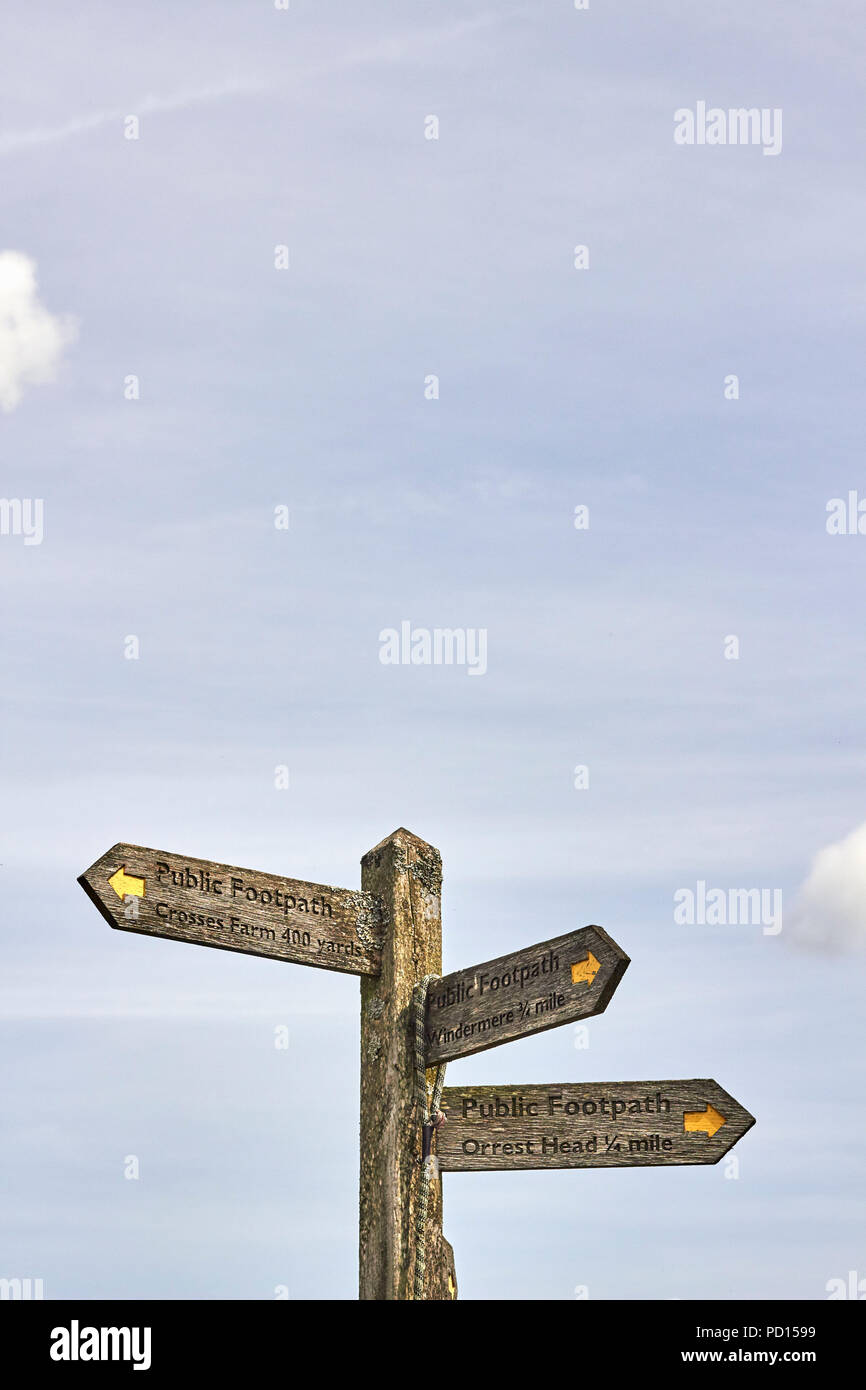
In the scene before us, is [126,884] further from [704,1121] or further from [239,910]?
[704,1121]

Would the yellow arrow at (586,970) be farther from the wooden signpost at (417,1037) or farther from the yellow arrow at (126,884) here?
the yellow arrow at (126,884)

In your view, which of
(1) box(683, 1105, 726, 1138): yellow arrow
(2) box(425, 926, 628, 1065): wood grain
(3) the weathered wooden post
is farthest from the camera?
(3) the weathered wooden post

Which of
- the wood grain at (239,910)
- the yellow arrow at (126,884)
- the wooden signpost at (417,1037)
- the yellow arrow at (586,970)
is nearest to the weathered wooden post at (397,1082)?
the wooden signpost at (417,1037)

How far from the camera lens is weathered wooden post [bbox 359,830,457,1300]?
8.10m

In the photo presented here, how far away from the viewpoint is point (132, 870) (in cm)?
779

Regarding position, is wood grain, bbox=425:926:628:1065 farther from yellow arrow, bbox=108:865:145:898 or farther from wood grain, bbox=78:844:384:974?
yellow arrow, bbox=108:865:145:898

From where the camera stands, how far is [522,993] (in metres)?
7.73

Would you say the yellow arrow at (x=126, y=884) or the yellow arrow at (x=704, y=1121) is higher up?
the yellow arrow at (x=126, y=884)

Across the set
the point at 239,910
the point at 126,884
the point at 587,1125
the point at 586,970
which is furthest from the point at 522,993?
the point at 126,884

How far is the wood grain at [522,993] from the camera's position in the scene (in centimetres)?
734

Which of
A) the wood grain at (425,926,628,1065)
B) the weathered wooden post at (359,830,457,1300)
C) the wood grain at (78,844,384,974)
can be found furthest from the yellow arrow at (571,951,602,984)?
the wood grain at (78,844,384,974)

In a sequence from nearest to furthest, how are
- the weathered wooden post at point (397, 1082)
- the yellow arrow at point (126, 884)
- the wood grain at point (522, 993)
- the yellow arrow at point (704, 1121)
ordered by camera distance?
the wood grain at point (522, 993) < the yellow arrow at point (126, 884) < the yellow arrow at point (704, 1121) < the weathered wooden post at point (397, 1082)

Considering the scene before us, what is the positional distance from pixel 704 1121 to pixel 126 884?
2813 mm
